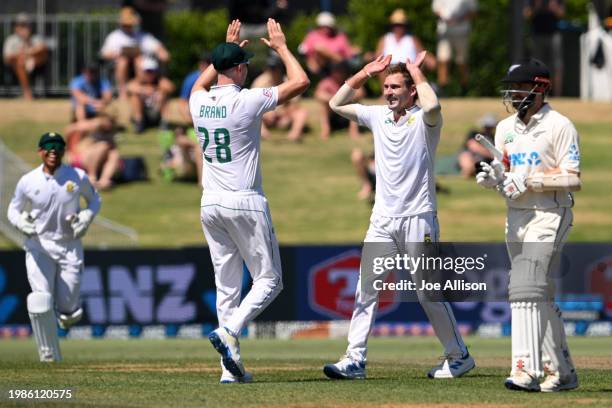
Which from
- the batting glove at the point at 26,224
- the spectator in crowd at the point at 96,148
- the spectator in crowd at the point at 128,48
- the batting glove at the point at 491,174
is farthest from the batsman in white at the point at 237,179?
the spectator in crowd at the point at 128,48

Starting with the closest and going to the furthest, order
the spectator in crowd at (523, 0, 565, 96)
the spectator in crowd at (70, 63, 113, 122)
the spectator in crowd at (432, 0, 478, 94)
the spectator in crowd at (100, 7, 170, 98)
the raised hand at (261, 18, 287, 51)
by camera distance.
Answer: the raised hand at (261, 18, 287, 51), the spectator in crowd at (70, 63, 113, 122), the spectator in crowd at (432, 0, 478, 94), the spectator in crowd at (100, 7, 170, 98), the spectator in crowd at (523, 0, 565, 96)

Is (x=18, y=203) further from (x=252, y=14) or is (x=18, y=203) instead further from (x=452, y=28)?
(x=452, y=28)

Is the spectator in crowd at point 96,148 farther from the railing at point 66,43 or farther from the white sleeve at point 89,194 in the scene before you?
the white sleeve at point 89,194

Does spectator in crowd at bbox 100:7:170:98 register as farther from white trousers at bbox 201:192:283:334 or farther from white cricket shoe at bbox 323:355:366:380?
white cricket shoe at bbox 323:355:366:380

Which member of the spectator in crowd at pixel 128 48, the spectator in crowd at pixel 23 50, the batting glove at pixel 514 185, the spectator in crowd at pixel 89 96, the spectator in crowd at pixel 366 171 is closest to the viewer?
the batting glove at pixel 514 185

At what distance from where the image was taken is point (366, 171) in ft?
75.9

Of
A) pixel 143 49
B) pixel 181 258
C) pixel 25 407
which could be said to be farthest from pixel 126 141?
pixel 25 407

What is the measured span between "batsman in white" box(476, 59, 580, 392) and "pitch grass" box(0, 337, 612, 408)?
0.26 meters

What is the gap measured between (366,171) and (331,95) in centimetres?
226

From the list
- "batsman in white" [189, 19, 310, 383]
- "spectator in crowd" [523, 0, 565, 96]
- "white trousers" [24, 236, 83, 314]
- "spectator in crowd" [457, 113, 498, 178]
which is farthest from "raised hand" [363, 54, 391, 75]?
"spectator in crowd" [523, 0, 565, 96]

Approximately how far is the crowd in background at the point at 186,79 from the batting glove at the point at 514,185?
12.8 meters

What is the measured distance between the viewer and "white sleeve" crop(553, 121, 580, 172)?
375 inches

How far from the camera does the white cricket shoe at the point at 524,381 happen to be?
9578 mm

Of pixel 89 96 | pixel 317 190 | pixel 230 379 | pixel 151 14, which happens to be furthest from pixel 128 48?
pixel 230 379
